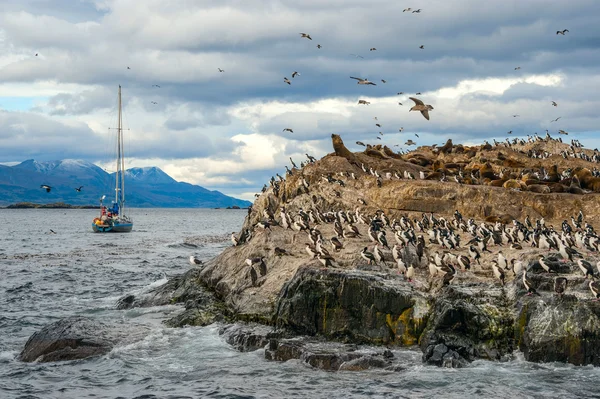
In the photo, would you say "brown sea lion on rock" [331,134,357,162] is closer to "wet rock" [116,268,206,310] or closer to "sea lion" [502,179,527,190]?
"sea lion" [502,179,527,190]

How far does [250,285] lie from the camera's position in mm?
23844

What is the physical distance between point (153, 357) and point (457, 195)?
19.1 metres

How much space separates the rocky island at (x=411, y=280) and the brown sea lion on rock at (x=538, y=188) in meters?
0.07

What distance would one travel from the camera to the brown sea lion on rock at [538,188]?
112 feet

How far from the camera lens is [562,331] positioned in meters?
17.4

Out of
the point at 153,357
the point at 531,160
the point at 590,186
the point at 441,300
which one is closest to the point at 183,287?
the point at 153,357

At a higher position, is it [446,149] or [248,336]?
[446,149]

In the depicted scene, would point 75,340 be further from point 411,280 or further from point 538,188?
point 538,188

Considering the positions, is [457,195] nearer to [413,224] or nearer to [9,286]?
[413,224]

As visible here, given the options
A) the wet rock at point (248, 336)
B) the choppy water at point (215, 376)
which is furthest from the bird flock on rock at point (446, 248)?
the choppy water at point (215, 376)

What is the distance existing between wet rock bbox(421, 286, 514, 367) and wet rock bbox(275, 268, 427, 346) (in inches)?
32.9

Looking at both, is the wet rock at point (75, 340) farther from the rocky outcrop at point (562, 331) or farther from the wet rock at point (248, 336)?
the rocky outcrop at point (562, 331)

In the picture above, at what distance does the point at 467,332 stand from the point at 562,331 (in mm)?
2552

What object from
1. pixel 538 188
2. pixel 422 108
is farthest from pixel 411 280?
pixel 538 188
